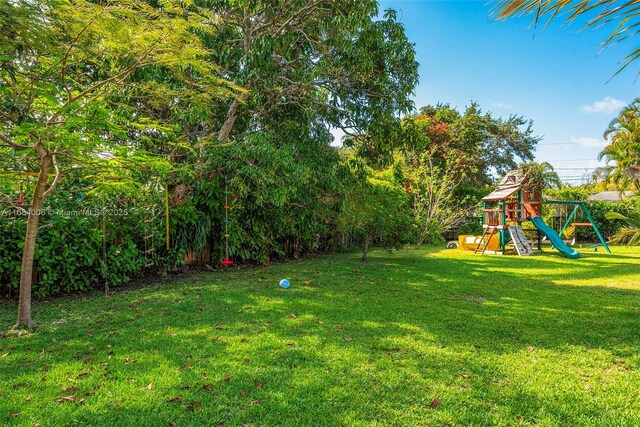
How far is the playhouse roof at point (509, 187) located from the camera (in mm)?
12977

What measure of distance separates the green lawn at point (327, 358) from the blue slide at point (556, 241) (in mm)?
6143

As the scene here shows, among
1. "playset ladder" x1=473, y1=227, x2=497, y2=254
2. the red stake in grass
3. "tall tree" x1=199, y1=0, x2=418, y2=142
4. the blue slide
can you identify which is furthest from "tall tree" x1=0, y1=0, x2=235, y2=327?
the blue slide

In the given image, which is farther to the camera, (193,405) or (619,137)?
(619,137)

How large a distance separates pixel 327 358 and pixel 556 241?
12026 millimetres

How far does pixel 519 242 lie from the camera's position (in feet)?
40.8

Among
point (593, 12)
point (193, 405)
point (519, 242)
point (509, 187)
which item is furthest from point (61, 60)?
point (509, 187)

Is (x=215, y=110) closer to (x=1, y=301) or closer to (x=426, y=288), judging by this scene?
(x=1, y=301)

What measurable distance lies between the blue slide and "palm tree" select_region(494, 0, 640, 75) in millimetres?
11353

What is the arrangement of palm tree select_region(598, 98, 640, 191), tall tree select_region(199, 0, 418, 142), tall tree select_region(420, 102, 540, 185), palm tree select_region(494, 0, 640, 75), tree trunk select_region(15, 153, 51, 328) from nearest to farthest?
palm tree select_region(494, 0, 640, 75), tree trunk select_region(15, 153, 51, 328), tall tree select_region(199, 0, 418, 142), palm tree select_region(598, 98, 640, 191), tall tree select_region(420, 102, 540, 185)

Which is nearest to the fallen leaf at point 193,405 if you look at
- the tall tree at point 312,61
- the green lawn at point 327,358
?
the green lawn at point 327,358

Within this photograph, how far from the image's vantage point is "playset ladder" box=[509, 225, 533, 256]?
12077mm

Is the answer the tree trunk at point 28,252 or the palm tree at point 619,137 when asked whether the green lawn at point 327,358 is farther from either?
the palm tree at point 619,137

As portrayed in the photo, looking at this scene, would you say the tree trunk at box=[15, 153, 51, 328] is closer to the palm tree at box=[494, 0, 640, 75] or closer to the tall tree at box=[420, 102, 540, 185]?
the palm tree at box=[494, 0, 640, 75]

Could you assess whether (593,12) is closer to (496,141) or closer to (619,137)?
(496,141)
